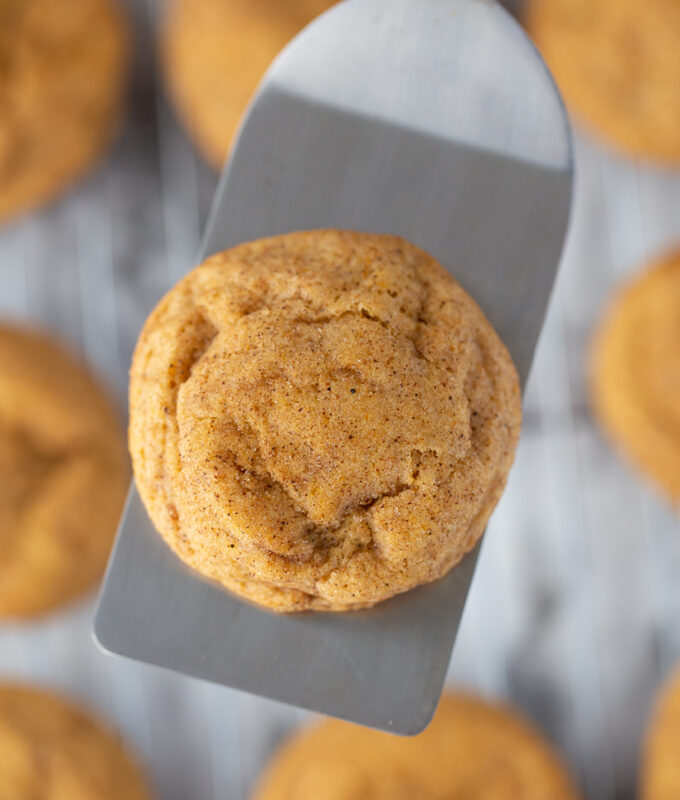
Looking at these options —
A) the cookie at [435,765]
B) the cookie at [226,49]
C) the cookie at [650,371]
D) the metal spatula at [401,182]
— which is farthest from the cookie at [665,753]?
the cookie at [226,49]

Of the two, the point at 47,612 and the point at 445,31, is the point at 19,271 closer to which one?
the point at 47,612

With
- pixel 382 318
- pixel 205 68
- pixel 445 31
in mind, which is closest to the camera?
pixel 382 318

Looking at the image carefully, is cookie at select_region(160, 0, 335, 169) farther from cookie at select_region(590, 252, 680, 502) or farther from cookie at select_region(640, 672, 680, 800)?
cookie at select_region(640, 672, 680, 800)

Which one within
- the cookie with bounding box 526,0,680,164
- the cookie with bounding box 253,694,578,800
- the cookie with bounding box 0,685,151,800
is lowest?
the cookie with bounding box 0,685,151,800

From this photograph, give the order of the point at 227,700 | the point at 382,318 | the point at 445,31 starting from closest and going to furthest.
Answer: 1. the point at 382,318
2. the point at 445,31
3. the point at 227,700

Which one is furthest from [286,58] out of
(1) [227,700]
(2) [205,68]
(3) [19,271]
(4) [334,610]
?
(1) [227,700]

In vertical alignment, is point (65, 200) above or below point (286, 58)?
below

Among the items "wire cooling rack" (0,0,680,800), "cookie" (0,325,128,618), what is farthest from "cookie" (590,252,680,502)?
"cookie" (0,325,128,618)

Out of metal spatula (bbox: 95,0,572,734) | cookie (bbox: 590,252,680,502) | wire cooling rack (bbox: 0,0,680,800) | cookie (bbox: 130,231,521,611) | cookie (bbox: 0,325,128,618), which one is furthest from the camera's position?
wire cooling rack (bbox: 0,0,680,800)
